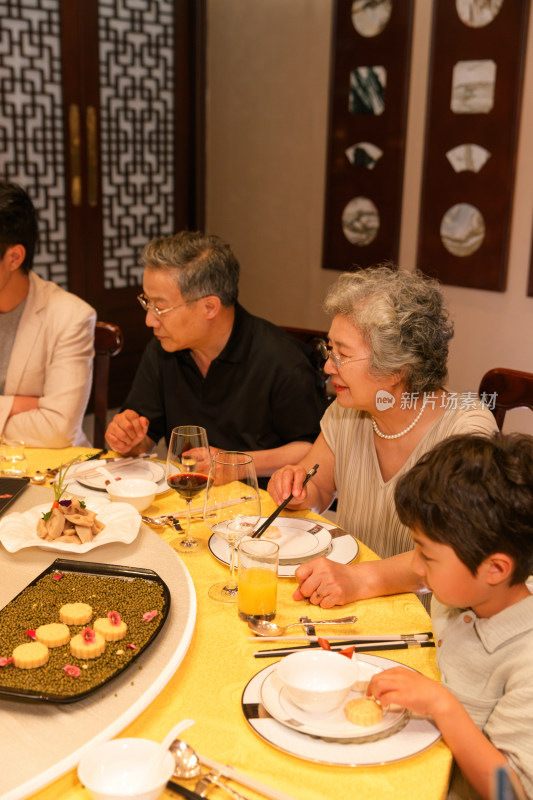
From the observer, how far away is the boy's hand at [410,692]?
1.09 meters

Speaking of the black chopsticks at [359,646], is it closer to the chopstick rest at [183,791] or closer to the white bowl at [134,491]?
the chopstick rest at [183,791]

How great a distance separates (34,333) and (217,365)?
0.61 metres

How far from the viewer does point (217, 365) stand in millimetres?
2551

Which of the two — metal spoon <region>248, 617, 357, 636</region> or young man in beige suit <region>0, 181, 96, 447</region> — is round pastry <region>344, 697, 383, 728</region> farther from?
young man in beige suit <region>0, 181, 96, 447</region>

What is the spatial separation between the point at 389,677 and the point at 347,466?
98cm

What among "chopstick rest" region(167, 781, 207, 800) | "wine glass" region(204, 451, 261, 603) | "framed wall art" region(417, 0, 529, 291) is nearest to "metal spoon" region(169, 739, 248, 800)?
"chopstick rest" region(167, 781, 207, 800)

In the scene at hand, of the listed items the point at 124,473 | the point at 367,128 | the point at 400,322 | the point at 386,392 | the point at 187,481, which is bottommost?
the point at 124,473

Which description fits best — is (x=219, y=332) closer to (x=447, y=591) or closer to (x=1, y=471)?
(x=1, y=471)

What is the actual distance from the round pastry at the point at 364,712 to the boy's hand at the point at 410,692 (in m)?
0.01

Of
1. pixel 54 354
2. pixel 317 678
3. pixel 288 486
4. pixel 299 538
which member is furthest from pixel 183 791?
pixel 54 354

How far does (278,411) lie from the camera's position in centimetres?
251

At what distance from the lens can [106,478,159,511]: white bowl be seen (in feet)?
5.76

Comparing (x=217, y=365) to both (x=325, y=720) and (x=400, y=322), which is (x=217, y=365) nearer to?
(x=400, y=322)

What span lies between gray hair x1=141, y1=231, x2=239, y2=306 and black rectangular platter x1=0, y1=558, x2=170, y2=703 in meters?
1.17
